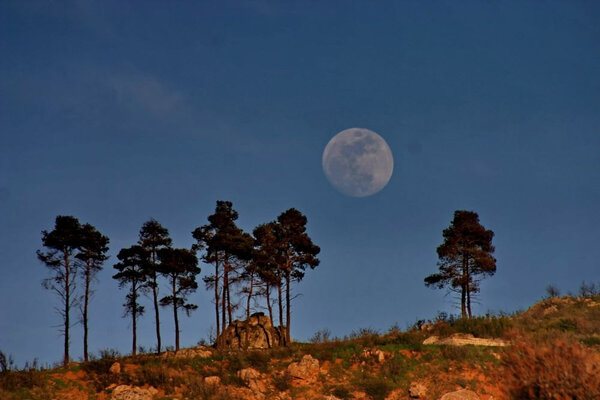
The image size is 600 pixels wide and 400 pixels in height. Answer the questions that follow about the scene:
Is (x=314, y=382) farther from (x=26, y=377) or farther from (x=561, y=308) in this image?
(x=561, y=308)

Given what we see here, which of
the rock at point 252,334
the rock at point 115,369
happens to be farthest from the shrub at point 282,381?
the rock at point 252,334

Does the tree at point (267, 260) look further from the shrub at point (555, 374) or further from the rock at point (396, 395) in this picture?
the shrub at point (555, 374)

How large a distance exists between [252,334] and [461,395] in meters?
23.2

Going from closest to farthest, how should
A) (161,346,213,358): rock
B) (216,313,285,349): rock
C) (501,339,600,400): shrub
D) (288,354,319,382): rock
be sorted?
(501,339,600,400): shrub → (288,354,319,382): rock → (161,346,213,358): rock → (216,313,285,349): rock

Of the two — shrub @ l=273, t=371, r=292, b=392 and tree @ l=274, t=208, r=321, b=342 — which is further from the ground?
tree @ l=274, t=208, r=321, b=342

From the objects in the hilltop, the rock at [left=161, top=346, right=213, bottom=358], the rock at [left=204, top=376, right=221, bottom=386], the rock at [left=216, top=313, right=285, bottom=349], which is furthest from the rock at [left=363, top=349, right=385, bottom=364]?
the rock at [left=216, top=313, right=285, bottom=349]

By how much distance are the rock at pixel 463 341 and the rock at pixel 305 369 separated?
729 cm

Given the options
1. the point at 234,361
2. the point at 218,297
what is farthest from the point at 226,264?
the point at 234,361

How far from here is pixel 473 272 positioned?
4334 cm

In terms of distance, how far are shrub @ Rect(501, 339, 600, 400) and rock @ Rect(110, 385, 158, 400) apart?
15386mm

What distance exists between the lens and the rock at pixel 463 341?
27141 mm

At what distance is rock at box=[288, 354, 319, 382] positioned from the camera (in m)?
23.5

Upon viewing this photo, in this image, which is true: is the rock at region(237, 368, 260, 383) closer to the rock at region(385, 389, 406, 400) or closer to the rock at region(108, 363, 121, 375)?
the rock at region(108, 363, 121, 375)

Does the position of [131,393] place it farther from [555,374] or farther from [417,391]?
[555,374]
